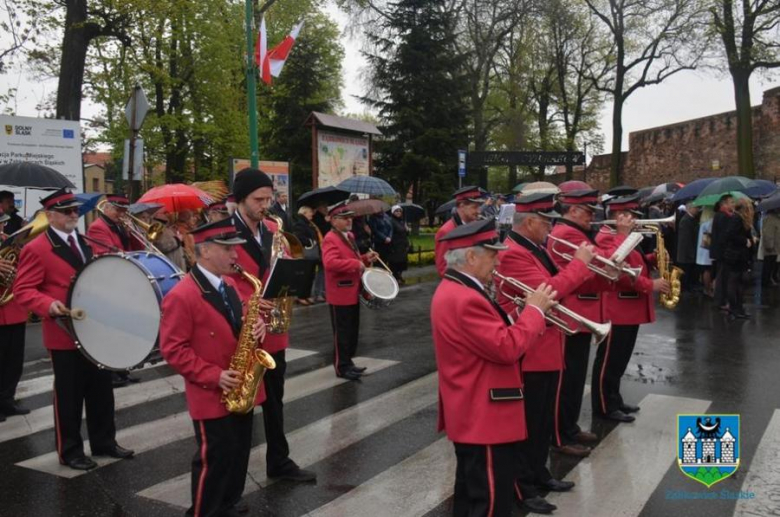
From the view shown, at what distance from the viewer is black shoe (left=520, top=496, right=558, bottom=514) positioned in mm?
4555

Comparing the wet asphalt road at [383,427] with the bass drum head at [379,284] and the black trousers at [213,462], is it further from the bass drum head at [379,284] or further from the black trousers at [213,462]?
the bass drum head at [379,284]

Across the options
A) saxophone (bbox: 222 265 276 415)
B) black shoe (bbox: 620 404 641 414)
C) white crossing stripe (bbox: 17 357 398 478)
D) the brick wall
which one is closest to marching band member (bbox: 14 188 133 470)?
white crossing stripe (bbox: 17 357 398 478)

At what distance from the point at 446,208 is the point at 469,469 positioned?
13820 mm

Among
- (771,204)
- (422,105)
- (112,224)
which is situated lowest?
(112,224)

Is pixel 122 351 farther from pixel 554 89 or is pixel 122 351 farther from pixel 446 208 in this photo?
pixel 554 89

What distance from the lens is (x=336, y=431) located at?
6.28 metres

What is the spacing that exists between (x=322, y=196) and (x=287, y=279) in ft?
17.8

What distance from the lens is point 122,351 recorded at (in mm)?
4984

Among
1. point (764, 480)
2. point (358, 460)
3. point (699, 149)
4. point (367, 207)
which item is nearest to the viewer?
point (764, 480)

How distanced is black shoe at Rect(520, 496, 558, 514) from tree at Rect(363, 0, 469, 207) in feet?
90.7

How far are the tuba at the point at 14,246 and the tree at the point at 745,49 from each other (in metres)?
28.6

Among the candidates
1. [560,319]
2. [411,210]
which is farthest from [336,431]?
[411,210]

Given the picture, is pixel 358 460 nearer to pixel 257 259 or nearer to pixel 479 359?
pixel 257 259

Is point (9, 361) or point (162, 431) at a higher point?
point (9, 361)
